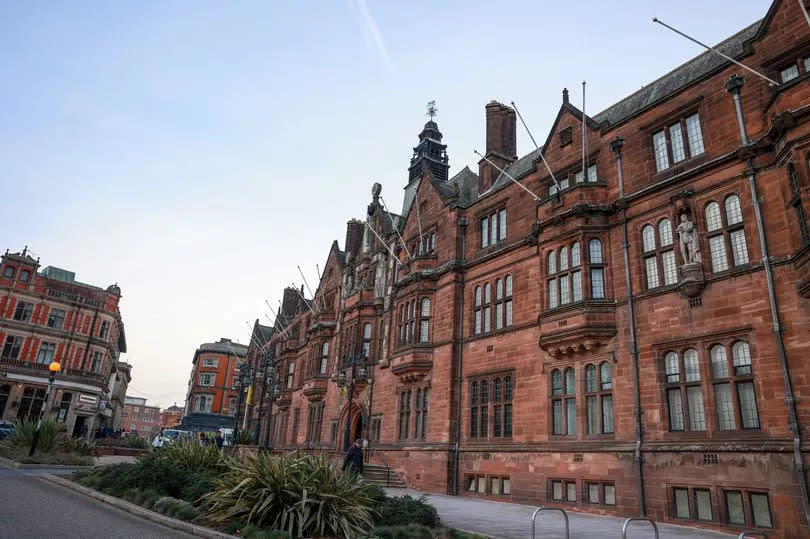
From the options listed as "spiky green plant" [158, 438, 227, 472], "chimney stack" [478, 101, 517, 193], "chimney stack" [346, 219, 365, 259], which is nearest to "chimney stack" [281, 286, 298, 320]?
"chimney stack" [346, 219, 365, 259]

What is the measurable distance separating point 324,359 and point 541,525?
92.9 feet

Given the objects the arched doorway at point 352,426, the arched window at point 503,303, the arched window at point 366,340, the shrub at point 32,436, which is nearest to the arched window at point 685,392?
the arched window at point 503,303

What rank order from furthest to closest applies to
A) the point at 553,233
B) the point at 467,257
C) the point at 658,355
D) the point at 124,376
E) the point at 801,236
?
the point at 124,376
the point at 467,257
the point at 553,233
the point at 658,355
the point at 801,236

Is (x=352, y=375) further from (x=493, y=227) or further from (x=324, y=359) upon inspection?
(x=493, y=227)

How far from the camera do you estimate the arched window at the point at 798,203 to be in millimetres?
13652

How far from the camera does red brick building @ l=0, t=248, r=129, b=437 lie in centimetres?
5759

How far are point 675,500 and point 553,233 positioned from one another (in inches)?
394

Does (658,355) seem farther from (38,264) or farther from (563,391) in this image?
(38,264)

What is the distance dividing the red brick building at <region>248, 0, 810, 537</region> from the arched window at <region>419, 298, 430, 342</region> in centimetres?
8

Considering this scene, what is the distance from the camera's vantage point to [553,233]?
21.0 meters

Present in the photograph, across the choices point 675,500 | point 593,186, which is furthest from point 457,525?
point 593,186

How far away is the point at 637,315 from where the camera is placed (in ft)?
58.7

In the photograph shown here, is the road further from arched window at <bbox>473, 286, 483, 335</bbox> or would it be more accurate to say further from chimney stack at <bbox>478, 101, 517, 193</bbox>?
chimney stack at <bbox>478, 101, 517, 193</bbox>

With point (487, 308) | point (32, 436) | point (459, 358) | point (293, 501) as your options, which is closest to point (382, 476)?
point (459, 358)
